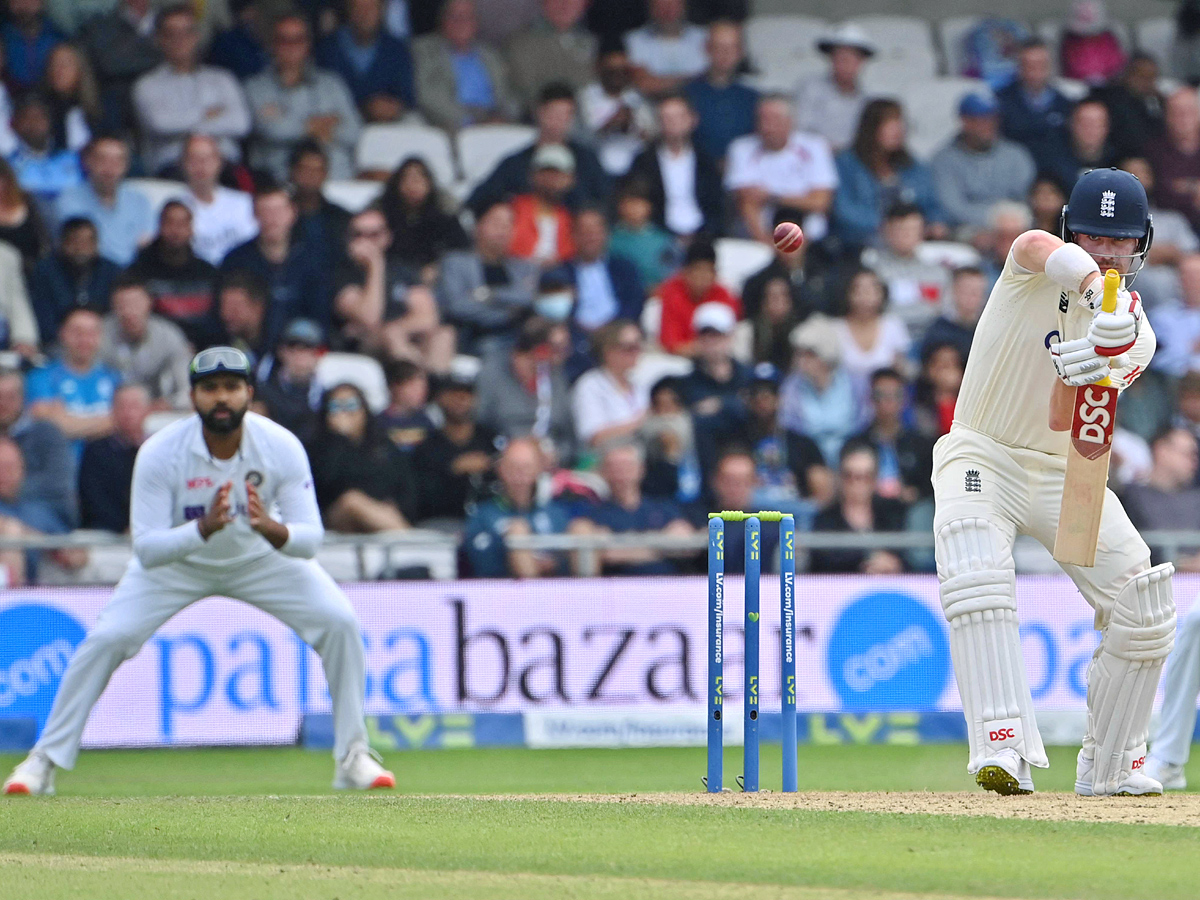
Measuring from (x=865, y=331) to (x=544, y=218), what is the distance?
2.46 meters

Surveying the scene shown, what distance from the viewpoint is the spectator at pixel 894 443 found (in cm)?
1252

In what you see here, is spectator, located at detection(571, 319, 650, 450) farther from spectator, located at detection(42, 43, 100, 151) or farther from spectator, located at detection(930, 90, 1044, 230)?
spectator, located at detection(42, 43, 100, 151)

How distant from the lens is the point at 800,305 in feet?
44.4

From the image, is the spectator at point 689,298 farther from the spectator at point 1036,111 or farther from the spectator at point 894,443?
the spectator at point 1036,111

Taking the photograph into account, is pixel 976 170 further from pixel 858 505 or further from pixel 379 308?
pixel 379 308

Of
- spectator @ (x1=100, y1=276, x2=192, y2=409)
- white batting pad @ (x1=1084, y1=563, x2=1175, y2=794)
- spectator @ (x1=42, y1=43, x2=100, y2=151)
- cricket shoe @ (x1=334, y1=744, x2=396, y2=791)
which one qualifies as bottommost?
cricket shoe @ (x1=334, y1=744, x2=396, y2=791)

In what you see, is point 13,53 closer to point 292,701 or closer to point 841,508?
point 292,701

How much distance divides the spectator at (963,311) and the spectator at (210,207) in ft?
15.9

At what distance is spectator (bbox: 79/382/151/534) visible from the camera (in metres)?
11.6

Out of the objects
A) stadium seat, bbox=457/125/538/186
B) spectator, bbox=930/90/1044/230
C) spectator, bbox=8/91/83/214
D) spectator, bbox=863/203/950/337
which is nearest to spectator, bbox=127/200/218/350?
spectator, bbox=8/91/83/214

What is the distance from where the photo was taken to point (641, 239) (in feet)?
46.2

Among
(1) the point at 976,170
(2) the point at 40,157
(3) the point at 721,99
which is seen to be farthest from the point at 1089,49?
(2) the point at 40,157

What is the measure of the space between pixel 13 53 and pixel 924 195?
6937 mm

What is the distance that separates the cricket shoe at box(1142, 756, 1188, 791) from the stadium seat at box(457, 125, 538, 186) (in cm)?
799
